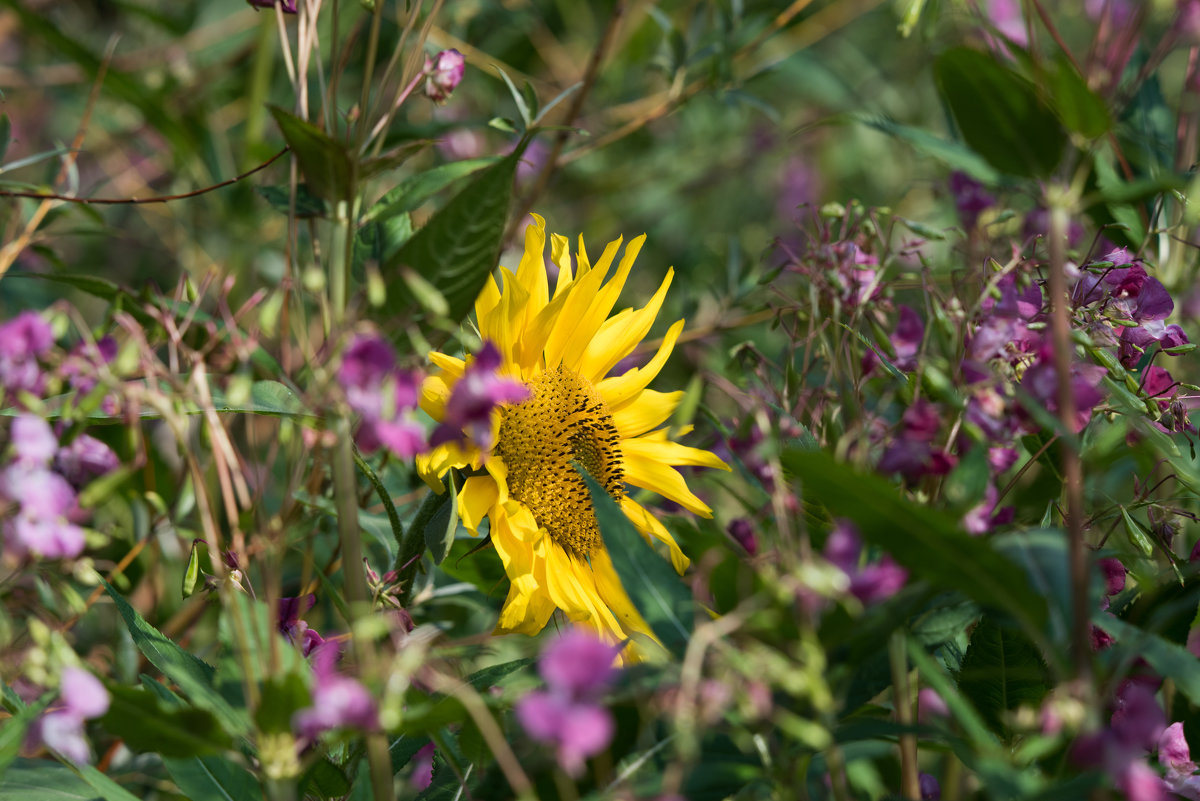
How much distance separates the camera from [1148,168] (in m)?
0.91

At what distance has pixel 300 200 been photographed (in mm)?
627

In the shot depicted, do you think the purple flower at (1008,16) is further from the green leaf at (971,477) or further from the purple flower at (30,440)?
the purple flower at (30,440)

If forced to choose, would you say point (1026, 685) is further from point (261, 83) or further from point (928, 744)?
point (261, 83)

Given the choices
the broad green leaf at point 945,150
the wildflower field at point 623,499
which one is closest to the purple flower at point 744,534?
the wildflower field at point 623,499

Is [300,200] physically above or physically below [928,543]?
above

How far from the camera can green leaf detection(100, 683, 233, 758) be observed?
0.39m

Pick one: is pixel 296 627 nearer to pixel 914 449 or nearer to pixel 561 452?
pixel 561 452

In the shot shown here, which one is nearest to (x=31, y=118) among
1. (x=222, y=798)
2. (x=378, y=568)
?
(x=378, y=568)

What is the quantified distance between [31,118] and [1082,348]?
197 centimetres

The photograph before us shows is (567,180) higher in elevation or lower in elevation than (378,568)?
higher

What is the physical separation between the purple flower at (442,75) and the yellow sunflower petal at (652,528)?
0.30 m

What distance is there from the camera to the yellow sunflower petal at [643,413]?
790mm

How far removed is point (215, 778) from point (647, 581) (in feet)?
0.84

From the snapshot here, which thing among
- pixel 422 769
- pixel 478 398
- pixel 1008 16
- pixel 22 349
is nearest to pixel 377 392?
pixel 478 398
